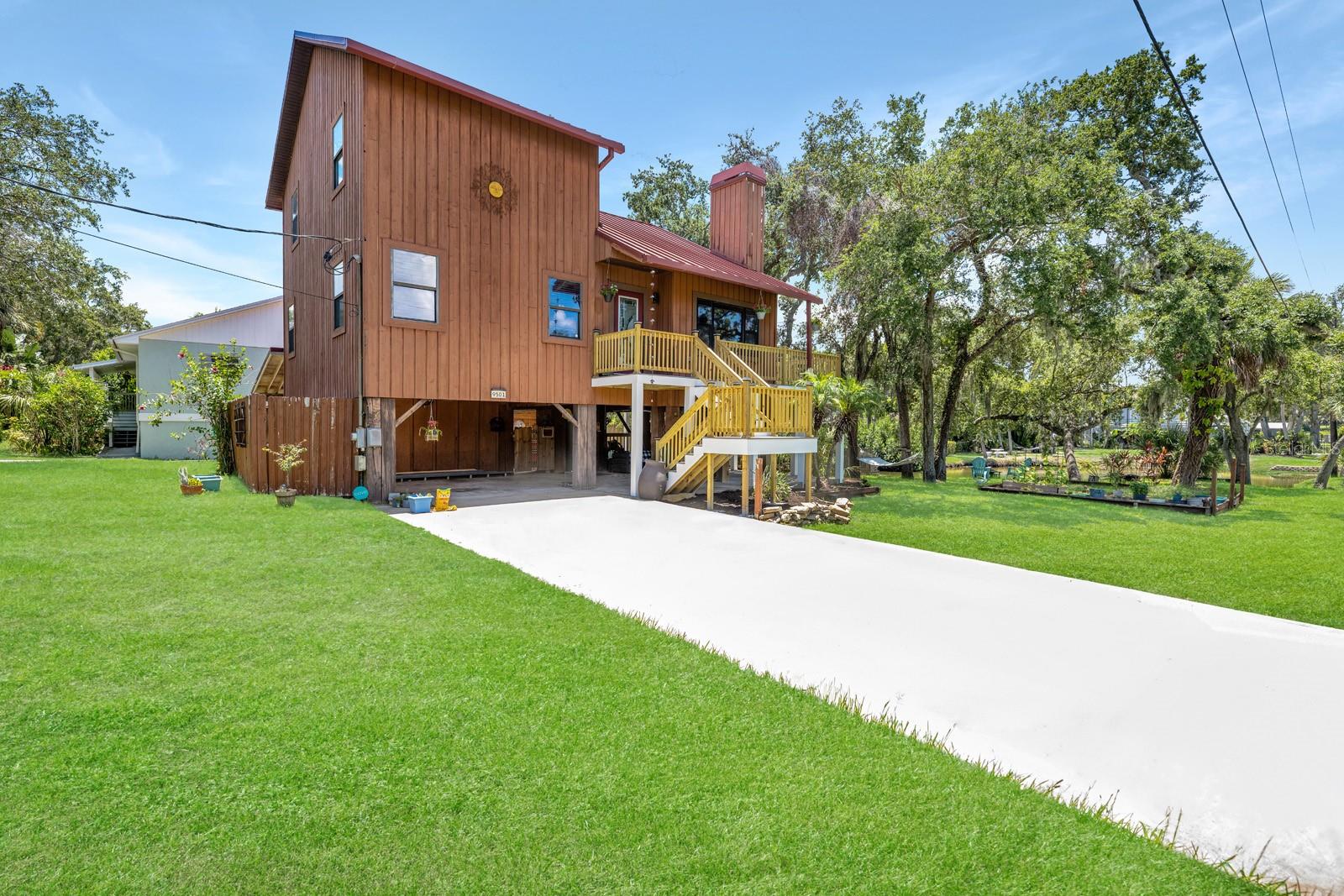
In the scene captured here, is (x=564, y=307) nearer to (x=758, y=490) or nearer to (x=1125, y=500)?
(x=758, y=490)

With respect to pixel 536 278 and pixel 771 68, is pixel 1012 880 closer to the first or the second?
pixel 536 278

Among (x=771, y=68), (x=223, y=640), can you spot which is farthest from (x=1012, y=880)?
(x=771, y=68)

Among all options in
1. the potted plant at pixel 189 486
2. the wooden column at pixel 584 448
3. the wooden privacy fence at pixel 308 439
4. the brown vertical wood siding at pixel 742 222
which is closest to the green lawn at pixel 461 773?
the potted plant at pixel 189 486

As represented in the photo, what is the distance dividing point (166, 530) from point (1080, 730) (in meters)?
9.07

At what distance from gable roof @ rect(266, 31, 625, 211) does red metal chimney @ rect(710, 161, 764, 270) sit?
5.76 m

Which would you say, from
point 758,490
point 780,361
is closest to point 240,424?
point 758,490

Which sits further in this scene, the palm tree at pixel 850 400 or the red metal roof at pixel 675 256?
the red metal roof at pixel 675 256

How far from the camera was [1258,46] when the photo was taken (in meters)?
7.38

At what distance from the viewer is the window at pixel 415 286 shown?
11078mm

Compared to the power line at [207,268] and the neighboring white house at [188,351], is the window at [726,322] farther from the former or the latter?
the neighboring white house at [188,351]

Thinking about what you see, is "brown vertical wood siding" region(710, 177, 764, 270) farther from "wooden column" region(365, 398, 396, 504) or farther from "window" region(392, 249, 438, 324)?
"wooden column" region(365, 398, 396, 504)

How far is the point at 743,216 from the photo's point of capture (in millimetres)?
18391

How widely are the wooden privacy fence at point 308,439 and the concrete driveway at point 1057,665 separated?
5.26m

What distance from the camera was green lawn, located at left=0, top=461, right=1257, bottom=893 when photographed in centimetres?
211
